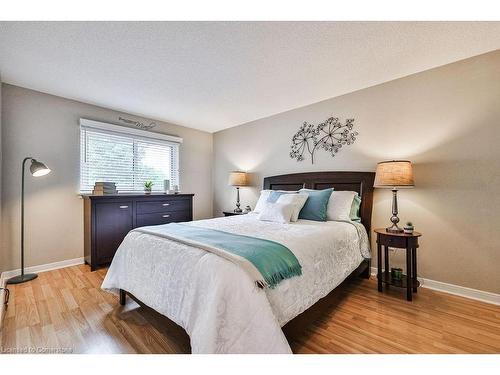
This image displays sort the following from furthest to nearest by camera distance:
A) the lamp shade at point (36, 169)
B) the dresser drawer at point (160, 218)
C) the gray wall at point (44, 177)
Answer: the dresser drawer at point (160, 218)
the gray wall at point (44, 177)
the lamp shade at point (36, 169)

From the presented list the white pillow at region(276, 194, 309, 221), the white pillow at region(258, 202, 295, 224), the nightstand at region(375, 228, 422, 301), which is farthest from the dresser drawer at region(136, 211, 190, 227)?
the nightstand at region(375, 228, 422, 301)

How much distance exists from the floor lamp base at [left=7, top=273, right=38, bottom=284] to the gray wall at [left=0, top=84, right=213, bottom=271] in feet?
0.58

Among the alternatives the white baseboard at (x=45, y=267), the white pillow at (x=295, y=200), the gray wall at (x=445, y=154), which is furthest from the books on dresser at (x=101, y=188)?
the gray wall at (x=445, y=154)

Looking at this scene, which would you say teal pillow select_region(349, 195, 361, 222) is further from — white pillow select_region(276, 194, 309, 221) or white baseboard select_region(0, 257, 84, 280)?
white baseboard select_region(0, 257, 84, 280)

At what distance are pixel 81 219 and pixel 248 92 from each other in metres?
2.92

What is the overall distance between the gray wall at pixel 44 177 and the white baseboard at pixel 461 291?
14.4 feet

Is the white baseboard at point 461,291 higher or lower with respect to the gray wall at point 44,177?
→ lower

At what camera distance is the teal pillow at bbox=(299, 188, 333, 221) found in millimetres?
2648

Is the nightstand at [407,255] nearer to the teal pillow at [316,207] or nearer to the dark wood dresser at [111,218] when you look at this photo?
the teal pillow at [316,207]

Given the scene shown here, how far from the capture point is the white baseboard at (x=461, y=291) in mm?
2123

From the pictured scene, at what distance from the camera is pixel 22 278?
2.62 meters

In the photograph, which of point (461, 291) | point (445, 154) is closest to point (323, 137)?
point (445, 154)

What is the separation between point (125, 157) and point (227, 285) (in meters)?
3.31
